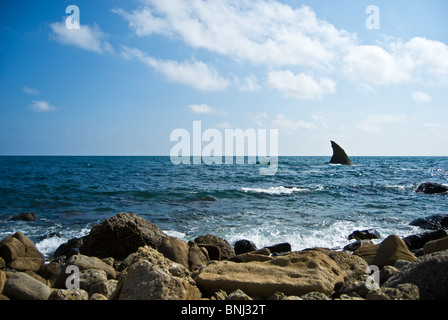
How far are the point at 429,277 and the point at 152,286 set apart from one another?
3.00 meters

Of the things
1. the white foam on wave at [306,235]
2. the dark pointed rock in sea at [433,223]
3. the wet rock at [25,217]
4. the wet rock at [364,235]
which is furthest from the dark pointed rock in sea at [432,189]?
the wet rock at [25,217]

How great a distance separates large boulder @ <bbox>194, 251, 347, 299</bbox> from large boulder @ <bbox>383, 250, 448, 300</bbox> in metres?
0.80

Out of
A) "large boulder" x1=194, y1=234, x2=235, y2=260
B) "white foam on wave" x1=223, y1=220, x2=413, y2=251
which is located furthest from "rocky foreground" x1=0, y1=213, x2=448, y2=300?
"white foam on wave" x1=223, y1=220, x2=413, y2=251

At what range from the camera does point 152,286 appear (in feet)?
11.0

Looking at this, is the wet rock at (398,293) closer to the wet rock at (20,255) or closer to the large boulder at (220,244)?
the large boulder at (220,244)

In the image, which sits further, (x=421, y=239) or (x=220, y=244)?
(x=421, y=239)

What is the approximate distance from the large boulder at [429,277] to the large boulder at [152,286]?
2.36 m

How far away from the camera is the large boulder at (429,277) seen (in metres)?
3.49

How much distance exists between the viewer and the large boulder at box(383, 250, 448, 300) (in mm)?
3488

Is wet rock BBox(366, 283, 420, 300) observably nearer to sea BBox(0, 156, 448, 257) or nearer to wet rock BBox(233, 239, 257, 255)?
wet rock BBox(233, 239, 257, 255)

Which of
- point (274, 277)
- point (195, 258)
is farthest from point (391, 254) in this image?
point (195, 258)

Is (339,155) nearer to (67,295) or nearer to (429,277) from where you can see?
(429,277)

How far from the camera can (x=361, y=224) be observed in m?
12.1

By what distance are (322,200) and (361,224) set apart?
221 inches
